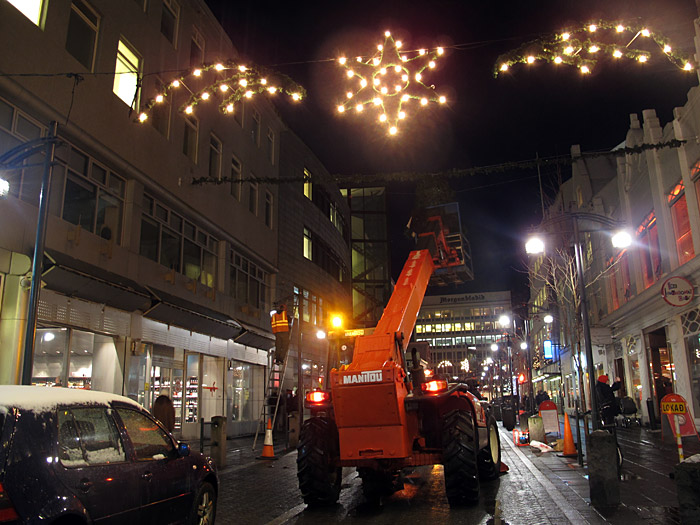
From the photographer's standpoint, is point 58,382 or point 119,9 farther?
point 119,9

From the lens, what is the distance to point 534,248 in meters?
14.1

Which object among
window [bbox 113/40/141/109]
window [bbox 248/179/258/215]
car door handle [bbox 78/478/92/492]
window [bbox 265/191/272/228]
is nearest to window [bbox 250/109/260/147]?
window [bbox 248/179/258/215]

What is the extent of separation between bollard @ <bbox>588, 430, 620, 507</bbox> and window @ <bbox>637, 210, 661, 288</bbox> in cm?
1714

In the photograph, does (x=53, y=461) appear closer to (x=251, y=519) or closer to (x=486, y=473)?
(x=251, y=519)

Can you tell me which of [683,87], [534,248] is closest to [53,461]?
[534,248]

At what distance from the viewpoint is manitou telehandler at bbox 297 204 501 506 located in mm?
8422

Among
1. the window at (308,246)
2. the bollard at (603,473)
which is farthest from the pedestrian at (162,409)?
the window at (308,246)

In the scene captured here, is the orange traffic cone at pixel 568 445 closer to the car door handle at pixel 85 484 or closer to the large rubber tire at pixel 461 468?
the large rubber tire at pixel 461 468

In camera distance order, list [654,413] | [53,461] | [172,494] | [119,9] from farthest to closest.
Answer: [654,413] → [119,9] → [172,494] → [53,461]

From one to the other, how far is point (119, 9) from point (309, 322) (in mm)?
19642

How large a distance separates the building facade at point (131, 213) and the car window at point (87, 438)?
23.2 feet

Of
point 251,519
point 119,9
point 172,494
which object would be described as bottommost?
point 251,519

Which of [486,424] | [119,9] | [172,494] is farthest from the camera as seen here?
[119,9]

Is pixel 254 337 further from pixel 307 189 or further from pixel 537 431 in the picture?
pixel 537 431
